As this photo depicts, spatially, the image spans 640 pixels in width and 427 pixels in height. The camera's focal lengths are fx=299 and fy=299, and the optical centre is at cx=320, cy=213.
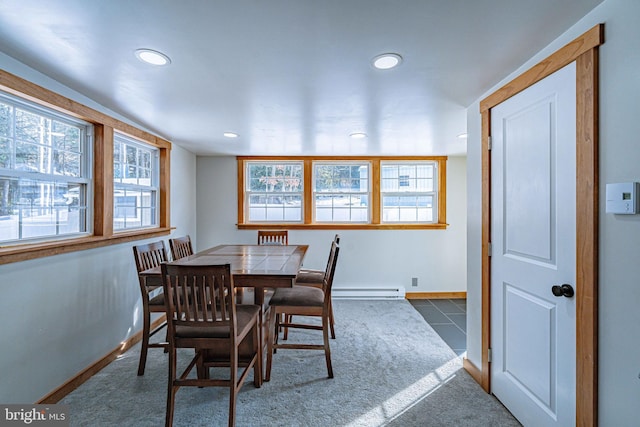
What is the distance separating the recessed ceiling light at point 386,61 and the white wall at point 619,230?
813 mm

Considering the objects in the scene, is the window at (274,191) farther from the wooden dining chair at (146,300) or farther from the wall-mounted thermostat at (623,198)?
the wall-mounted thermostat at (623,198)

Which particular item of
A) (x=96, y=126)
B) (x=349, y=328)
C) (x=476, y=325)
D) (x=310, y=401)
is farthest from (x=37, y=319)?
(x=476, y=325)

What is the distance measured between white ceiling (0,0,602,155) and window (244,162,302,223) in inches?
73.7

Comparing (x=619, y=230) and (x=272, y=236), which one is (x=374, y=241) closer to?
(x=272, y=236)

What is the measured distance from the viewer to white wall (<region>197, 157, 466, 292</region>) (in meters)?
4.54

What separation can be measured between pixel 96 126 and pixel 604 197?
3.44m

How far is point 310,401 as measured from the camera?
2064 mm

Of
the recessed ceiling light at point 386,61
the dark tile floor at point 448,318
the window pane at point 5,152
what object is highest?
the recessed ceiling light at point 386,61

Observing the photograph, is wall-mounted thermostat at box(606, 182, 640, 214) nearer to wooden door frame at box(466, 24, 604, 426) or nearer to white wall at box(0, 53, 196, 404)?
wooden door frame at box(466, 24, 604, 426)

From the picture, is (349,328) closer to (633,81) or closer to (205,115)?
(205,115)

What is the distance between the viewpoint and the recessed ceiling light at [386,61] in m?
1.62

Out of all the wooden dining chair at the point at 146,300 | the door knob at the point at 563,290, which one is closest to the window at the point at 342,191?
the wooden dining chair at the point at 146,300

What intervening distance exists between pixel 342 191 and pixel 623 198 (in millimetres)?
3597

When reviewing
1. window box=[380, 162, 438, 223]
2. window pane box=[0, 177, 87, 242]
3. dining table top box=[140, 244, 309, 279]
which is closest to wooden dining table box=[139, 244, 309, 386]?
dining table top box=[140, 244, 309, 279]
